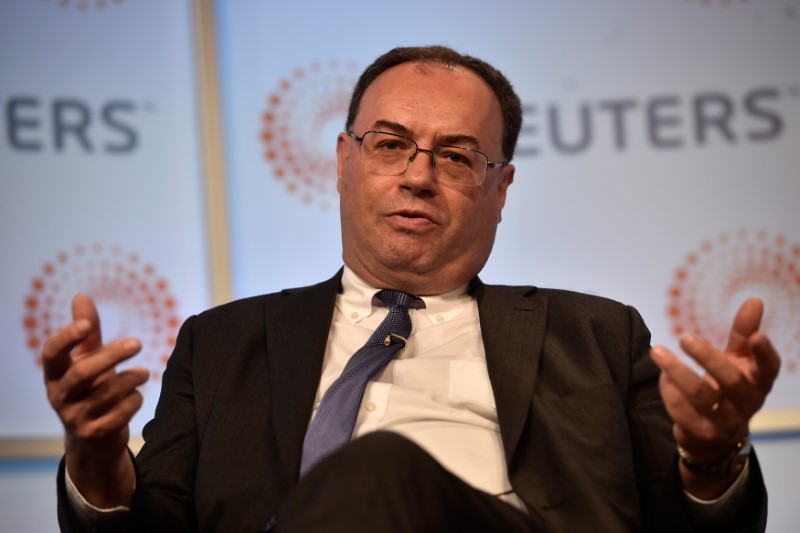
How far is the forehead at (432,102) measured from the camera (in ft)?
6.32

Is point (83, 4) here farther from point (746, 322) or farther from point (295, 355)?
point (746, 322)

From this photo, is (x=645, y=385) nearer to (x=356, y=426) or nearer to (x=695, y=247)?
(x=356, y=426)

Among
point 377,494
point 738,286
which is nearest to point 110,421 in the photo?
point 377,494

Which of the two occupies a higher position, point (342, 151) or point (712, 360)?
point (342, 151)

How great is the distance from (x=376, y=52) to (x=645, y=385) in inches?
54.2

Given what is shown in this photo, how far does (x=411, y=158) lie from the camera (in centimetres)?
191

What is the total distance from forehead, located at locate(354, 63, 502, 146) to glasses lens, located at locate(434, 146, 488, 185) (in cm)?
4

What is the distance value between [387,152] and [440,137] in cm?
12

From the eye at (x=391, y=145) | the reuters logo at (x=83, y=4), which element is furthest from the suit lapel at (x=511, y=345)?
the reuters logo at (x=83, y=4)

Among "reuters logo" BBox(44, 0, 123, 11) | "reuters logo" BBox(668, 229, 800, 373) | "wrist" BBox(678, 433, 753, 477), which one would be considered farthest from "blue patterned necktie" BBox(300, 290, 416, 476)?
"reuters logo" BBox(44, 0, 123, 11)

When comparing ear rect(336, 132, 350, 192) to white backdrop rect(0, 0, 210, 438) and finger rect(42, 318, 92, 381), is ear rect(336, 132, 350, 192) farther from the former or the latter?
finger rect(42, 318, 92, 381)

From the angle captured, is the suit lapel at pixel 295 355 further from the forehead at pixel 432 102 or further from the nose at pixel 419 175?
the forehead at pixel 432 102

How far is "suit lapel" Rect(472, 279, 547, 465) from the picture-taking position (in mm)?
1616

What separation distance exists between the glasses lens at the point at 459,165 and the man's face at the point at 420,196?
0.06 feet
